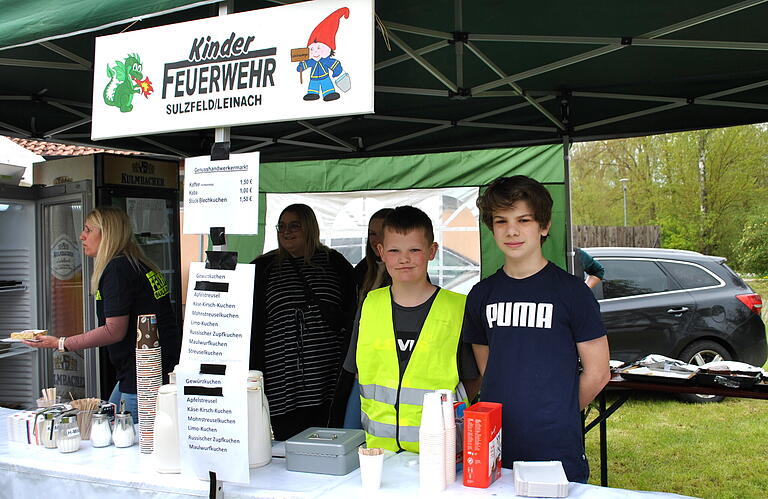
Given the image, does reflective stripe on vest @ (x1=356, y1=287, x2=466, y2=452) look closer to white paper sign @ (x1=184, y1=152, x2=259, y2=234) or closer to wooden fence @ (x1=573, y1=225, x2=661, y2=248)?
white paper sign @ (x1=184, y1=152, x2=259, y2=234)

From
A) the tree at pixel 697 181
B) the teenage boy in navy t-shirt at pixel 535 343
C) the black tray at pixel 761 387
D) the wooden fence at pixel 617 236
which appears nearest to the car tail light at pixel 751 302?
the black tray at pixel 761 387

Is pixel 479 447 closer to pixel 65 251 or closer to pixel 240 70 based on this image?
pixel 240 70

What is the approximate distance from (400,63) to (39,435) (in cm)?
249

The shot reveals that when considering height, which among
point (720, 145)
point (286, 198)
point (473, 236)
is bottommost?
point (473, 236)

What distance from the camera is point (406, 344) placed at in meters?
2.09

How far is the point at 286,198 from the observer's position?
6273 millimetres

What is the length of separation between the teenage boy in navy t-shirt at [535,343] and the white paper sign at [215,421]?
0.76 metres

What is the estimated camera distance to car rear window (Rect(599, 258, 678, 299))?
6.37 metres

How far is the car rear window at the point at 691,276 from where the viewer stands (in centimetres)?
636

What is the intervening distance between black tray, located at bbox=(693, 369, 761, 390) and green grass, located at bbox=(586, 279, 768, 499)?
1.28 meters

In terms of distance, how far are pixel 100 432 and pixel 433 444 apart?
3.66ft

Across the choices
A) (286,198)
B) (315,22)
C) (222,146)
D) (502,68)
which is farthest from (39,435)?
(286,198)

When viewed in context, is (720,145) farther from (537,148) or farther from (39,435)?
(39,435)

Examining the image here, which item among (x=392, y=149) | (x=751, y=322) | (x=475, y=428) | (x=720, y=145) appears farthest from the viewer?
(x=720, y=145)
